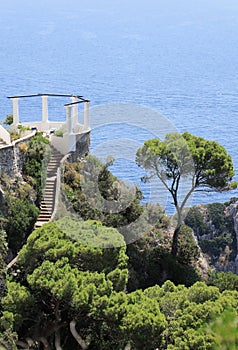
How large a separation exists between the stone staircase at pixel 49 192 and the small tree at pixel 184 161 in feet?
10.3

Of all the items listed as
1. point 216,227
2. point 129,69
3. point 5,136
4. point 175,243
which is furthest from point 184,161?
point 129,69

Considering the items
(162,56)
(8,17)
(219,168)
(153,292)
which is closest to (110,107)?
(219,168)

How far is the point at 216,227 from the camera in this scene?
151ft

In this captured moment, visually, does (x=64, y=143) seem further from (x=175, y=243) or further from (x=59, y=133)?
(x=175, y=243)

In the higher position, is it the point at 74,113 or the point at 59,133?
the point at 74,113

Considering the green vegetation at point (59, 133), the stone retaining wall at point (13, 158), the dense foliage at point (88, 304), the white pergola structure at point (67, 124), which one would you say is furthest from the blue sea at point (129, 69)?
the dense foliage at point (88, 304)

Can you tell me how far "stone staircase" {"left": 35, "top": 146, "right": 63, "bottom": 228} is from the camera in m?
22.5

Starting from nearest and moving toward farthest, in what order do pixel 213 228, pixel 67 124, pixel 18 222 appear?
pixel 18 222
pixel 67 124
pixel 213 228

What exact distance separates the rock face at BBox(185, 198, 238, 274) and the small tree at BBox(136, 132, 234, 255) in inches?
739

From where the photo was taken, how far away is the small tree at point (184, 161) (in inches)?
983

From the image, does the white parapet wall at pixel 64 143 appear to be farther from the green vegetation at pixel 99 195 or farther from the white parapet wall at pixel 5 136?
the white parapet wall at pixel 5 136

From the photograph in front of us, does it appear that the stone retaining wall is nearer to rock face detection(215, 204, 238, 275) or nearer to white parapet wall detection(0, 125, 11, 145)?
white parapet wall detection(0, 125, 11, 145)

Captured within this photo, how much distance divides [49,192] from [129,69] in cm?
5840

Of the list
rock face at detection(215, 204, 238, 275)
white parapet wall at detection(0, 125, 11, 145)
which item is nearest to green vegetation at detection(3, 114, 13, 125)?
white parapet wall at detection(0, 125, 11, 145)
